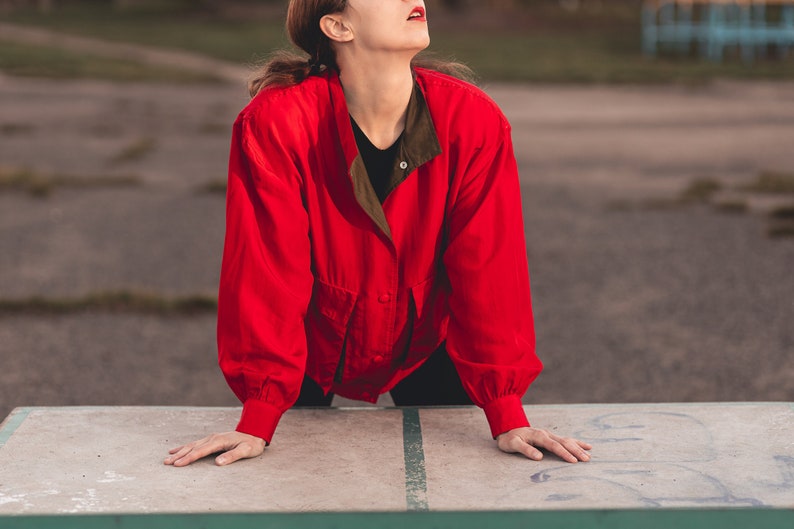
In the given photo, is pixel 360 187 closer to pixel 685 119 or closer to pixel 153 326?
pixel 153 326

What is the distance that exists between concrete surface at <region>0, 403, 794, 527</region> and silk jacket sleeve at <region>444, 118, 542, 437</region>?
0.48ft

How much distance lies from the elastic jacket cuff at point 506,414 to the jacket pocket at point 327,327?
37 centimetres

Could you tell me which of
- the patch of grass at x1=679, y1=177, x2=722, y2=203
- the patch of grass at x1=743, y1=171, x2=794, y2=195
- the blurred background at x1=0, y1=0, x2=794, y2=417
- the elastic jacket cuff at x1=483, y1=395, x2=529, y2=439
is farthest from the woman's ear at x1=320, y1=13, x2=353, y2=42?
the patch of grass at x1=743, y1=171, x2=794, y2=195

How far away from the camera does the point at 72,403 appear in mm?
4016

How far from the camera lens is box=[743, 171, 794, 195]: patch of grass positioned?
761 cm

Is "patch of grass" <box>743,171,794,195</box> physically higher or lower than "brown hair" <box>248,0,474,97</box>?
lower

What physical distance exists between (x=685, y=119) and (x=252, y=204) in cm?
910

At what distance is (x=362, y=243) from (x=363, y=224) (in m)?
0.04

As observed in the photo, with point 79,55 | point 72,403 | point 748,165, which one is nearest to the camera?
point 72,403

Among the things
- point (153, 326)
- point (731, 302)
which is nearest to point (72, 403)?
point (153, 326)

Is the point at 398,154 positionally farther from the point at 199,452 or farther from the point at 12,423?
the point at 12,423

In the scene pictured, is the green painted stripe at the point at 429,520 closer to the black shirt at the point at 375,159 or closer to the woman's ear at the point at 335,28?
the black shirt at the point at 375,159

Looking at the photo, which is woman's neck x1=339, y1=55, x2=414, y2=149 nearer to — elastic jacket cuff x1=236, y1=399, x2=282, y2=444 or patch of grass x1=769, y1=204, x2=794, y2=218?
elastic jacket cuff x1=236, y1=399, x2=282, y2=444

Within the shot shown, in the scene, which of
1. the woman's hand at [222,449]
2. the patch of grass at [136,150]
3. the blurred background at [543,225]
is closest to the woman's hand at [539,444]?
the woman's hand at [222,449]
